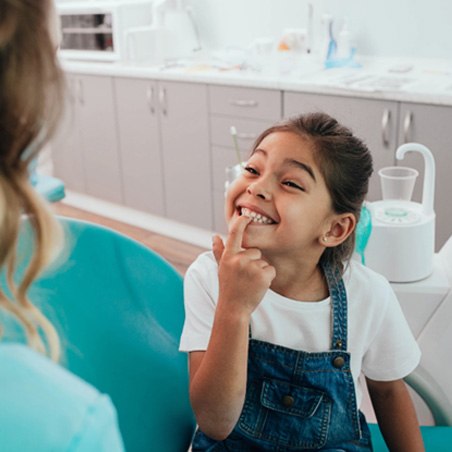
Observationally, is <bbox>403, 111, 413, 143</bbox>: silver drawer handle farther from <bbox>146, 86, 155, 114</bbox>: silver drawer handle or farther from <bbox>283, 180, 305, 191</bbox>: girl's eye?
<bbox>283, 180, 305, 191</bbox>: girl's eye

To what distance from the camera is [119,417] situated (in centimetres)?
103

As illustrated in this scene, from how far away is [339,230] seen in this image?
116cm

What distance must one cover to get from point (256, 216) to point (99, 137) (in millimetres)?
3035

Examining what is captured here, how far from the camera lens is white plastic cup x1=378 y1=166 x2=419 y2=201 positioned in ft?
5.46

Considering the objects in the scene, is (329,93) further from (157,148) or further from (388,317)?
(388,317)

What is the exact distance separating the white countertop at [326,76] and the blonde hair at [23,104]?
218 centimetres

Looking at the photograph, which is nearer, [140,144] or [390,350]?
[390,350]

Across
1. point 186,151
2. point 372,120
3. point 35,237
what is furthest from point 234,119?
point 35,237

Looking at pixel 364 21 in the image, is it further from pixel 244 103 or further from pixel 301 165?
pixel 301 165

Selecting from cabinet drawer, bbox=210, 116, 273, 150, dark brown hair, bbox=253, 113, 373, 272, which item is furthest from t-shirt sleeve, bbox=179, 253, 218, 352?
cabinet drawer, bbox=210, 116, 273, 150

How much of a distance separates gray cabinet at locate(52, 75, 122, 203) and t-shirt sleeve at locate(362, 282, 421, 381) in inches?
113

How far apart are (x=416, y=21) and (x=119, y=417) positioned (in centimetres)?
271

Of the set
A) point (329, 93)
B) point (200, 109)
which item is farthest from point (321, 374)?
point (200, 109)

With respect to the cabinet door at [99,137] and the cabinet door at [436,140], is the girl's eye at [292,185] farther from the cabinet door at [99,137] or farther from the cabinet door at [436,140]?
the cabinet door at [99,137]
